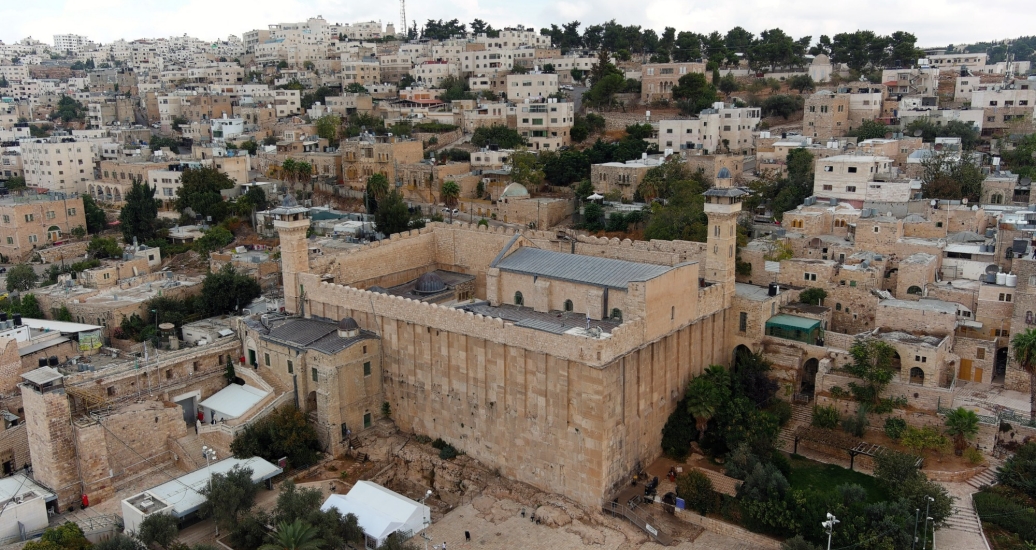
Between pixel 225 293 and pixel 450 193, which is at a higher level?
pixel 450 193

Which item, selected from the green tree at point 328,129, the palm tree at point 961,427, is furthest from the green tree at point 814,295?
the green tree at point 328,129

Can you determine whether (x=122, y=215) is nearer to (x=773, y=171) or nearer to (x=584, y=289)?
(x=584, y=289)

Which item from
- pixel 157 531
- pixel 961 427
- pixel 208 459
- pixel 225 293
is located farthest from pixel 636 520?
pixel 225 293

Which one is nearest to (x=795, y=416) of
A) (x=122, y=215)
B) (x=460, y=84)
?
(x=122, y=215)

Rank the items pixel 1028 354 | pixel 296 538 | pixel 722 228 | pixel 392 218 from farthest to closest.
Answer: pixel 392 218, pixel 722 228, pixel 1028 354, pixel 296 538

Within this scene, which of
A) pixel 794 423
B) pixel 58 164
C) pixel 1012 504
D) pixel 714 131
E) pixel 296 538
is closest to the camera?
pixel 296 538

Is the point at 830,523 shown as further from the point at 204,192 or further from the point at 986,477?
the point at 204,192

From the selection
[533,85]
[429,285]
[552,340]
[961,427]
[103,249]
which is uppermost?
[533,85]
